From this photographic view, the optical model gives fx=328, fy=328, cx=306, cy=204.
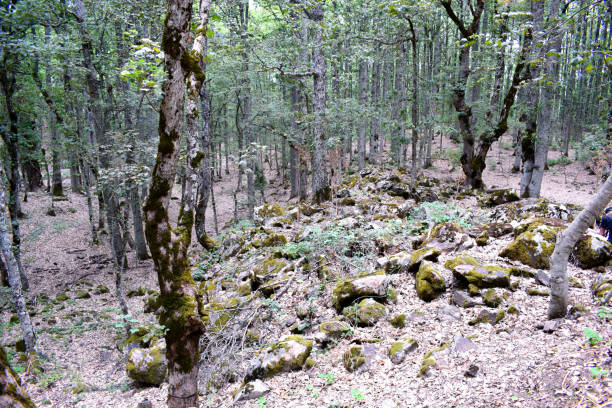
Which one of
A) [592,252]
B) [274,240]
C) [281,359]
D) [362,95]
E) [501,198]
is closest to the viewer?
[281,359]

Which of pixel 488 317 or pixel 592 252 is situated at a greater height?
pixel 592 252

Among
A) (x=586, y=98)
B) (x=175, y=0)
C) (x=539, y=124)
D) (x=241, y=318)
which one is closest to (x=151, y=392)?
(x=241, y=318)

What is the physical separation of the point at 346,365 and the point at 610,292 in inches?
115

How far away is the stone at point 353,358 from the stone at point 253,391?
971mm

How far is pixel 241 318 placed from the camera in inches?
220

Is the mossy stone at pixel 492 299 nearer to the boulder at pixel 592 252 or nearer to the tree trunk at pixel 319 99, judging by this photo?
the boulder at pixel 592 252

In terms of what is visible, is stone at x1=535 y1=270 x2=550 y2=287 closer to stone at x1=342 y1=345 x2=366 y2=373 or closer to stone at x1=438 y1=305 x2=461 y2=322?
stone at x1=438 y1=305 x2=461 y2=322

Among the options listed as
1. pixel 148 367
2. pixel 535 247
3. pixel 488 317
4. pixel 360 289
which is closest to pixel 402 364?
pixel 488 317

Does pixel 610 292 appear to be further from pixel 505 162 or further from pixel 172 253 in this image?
pixel 505 162

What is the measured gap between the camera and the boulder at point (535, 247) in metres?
4.69

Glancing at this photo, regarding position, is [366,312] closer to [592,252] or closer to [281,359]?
[281,359]

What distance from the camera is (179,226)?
3.63 meters

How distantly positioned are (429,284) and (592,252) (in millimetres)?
2259

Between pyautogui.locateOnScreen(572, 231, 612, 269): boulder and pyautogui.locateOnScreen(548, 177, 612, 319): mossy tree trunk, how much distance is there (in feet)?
5.51
